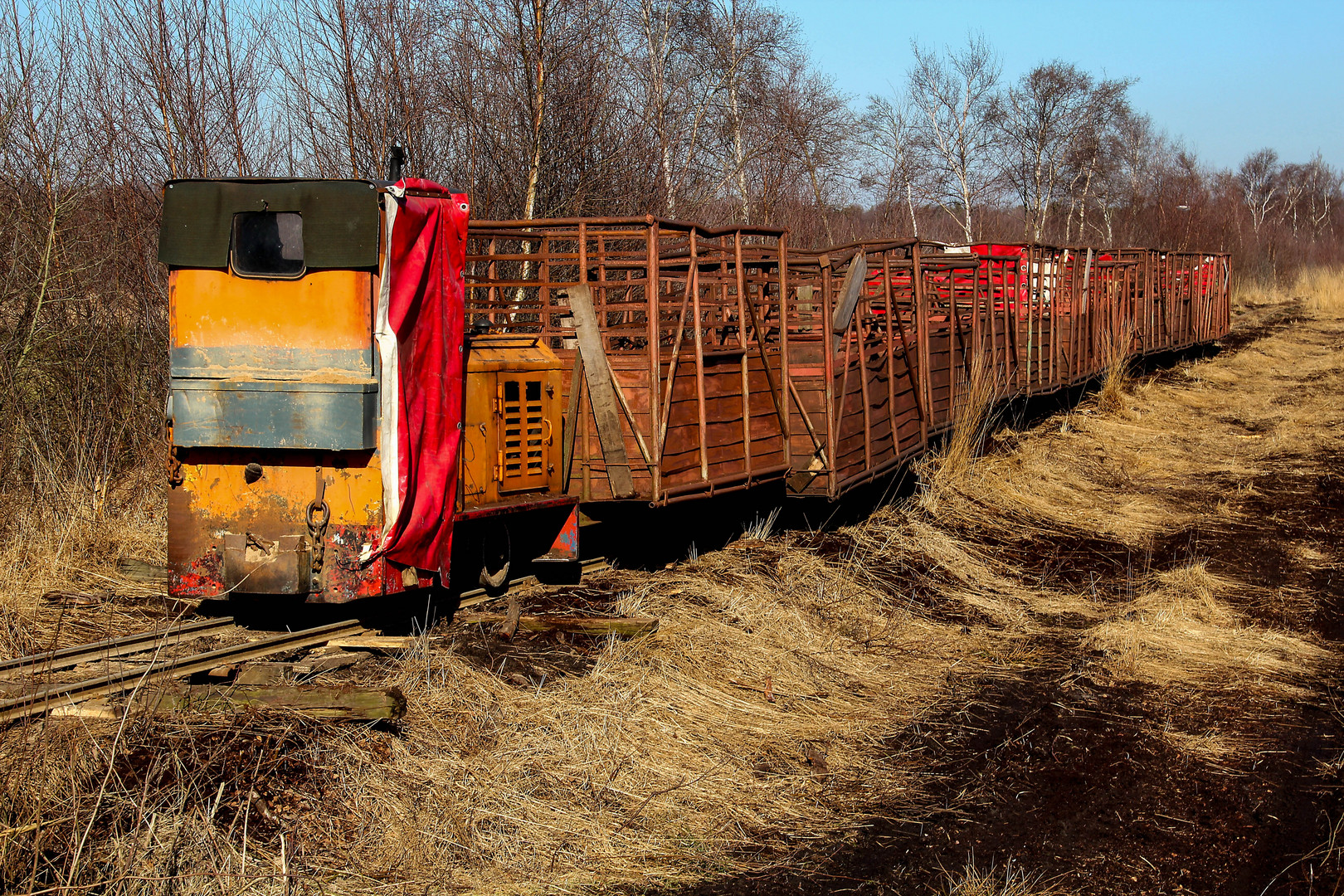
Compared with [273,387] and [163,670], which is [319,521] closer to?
[273,387]

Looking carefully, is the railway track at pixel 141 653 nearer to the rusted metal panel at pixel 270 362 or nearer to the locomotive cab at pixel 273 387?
the locomotive cab at pixel 273 387

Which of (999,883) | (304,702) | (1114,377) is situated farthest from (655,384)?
(1114,377)

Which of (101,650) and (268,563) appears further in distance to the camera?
(268,563)

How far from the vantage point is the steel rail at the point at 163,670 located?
5242mm

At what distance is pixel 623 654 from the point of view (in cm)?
680

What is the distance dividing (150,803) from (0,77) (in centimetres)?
857

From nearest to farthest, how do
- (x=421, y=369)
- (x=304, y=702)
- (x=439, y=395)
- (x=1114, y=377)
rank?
(x=304, y=702) → (x=421, y=369) → (x=439, y=395) → (x=1114, y=377)

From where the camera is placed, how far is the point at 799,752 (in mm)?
5883

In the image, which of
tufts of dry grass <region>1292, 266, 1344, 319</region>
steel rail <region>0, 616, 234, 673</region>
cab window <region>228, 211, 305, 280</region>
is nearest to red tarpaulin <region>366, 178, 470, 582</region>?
cab window <region>228, 211, 305, 280</region>

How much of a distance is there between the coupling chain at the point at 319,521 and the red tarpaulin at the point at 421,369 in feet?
1.02

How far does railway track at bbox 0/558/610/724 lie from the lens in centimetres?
532

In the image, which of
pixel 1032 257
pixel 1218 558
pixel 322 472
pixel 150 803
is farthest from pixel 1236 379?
pixel 150 803

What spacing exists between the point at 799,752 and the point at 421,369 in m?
3.35

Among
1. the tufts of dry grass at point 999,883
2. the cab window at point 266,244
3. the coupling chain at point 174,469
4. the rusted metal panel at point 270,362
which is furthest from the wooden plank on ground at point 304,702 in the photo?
the tufts of dry grass at point 999,883
